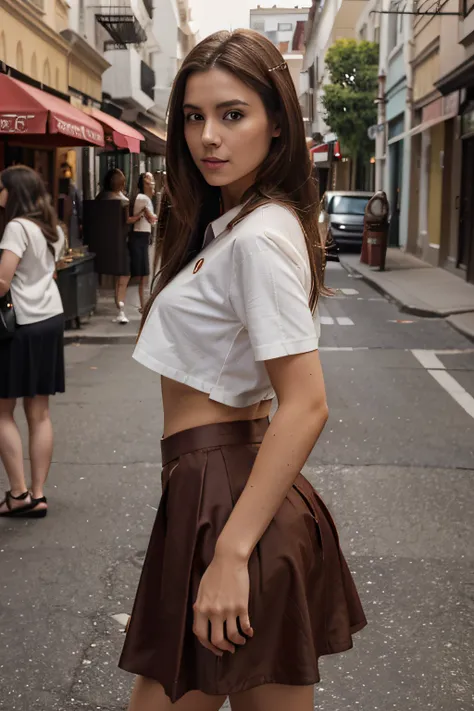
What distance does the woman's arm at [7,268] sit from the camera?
503 centimetres

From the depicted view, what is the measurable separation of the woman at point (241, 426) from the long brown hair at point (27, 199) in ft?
10.8

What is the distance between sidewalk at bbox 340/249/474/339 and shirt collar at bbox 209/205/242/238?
35.3 ft

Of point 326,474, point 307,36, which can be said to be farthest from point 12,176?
point 307,36

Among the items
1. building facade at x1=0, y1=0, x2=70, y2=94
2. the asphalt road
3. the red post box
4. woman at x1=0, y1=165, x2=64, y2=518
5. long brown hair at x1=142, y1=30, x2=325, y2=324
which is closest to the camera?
long brown hair at x1=142, y1=30, x2=325, y2=324

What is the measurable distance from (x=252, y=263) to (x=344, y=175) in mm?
55242

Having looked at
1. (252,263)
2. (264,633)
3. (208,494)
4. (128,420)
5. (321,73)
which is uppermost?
(321,73)

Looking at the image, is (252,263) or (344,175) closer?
(252,263)

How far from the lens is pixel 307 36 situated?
238 ft

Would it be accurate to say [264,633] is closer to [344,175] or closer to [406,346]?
[406,346]

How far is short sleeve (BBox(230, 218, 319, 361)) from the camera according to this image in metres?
1.77

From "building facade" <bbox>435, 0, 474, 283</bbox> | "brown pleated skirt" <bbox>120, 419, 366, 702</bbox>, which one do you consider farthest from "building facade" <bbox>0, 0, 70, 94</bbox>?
"brown pleated skirt" <bbox>120, 419, 366, 702</bbox>

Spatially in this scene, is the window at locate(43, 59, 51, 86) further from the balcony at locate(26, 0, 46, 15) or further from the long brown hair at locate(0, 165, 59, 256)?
the long brown hair at locate(0, 165, 59, 256)

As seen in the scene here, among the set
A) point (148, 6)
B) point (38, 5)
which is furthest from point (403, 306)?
point (148, 6)

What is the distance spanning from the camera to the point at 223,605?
177 cm
